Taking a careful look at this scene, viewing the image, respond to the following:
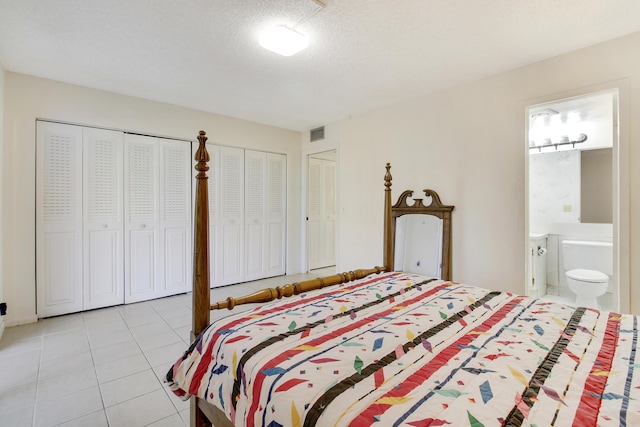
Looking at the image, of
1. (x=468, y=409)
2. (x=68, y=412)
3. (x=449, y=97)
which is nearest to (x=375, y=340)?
(x=468, y=409)

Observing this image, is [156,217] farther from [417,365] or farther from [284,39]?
[417,365]

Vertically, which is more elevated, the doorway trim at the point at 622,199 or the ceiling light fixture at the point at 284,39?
the ceiling light fixture at the point at 284,39

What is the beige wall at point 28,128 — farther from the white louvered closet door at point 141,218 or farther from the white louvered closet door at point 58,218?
the white louvered closet door at point 141,218

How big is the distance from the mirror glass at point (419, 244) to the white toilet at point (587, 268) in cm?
143

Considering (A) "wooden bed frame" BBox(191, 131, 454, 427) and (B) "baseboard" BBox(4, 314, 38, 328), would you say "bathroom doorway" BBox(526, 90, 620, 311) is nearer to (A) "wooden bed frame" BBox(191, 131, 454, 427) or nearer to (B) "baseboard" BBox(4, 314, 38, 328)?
(A) "wooden bed frame" BBox(191, 131, 454, 427)

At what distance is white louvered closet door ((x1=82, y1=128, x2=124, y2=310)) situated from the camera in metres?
3.29

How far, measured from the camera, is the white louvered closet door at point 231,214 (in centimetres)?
428

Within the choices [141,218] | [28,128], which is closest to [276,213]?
[141,218]

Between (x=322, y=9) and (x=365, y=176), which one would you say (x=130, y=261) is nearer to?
(x=365, y=176)

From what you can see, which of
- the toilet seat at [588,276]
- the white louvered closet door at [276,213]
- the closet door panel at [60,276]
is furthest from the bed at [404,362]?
the white louvered closet door at [276,213]

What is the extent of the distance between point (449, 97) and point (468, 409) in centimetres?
316

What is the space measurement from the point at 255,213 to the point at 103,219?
1.92m

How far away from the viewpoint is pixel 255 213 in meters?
4.63

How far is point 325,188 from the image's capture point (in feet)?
18.0
